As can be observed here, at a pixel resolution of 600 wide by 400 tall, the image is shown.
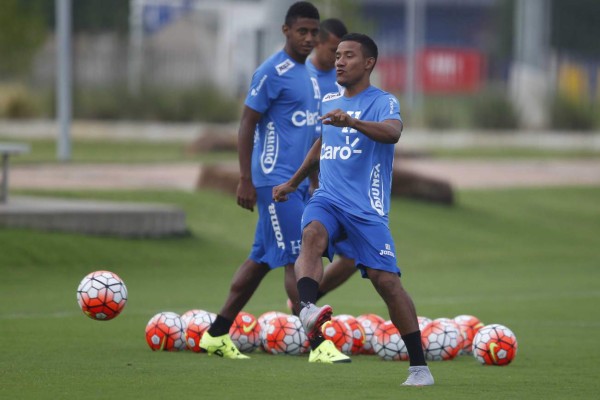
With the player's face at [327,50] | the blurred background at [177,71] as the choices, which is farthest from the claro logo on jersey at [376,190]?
the blurred background at [177,71]

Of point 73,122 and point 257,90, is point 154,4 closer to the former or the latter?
point 73,122

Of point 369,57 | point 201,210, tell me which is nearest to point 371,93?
point 369,57

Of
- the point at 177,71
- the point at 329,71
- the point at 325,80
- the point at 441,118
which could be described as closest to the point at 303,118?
the point at 325,80

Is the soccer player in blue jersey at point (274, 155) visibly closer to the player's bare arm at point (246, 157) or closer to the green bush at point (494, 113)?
the player's bare arm at point (246, 157)

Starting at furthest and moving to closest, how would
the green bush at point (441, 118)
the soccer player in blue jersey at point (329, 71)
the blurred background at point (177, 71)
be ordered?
A: the green bush at point (441, 118)
the blurred background at point (177, 71)
the soccer player in blue jersey at point (329, 71)

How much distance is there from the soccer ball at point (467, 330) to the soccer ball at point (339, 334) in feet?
2.85

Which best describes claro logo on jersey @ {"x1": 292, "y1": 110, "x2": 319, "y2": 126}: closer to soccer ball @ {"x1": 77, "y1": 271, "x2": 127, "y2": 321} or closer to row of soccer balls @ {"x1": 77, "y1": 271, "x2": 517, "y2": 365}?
row of soccer balls @ {"x1": 77, "y1": 271, "x2": 517, "y2": 365}

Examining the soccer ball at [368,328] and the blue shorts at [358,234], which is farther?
the soccer ball at [368,328]

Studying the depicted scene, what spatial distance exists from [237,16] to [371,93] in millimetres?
52066

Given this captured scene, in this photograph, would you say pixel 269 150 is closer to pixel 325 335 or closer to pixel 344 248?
pixel 344 248

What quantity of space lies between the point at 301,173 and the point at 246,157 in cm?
100

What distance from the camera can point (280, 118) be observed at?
10391mm

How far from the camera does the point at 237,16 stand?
60.3 m

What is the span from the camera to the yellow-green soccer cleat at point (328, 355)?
31.6 ft
